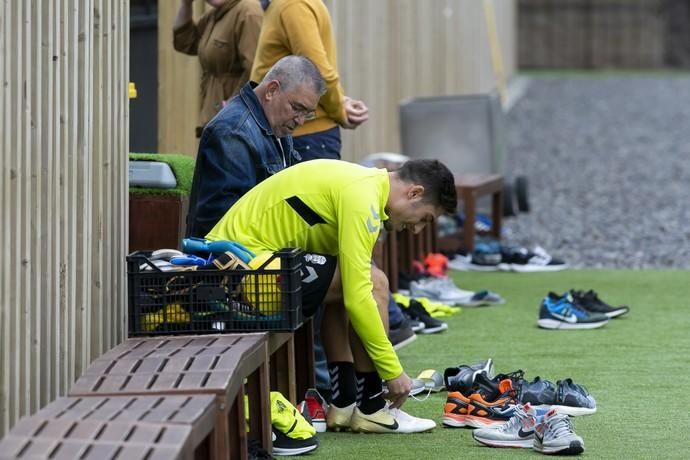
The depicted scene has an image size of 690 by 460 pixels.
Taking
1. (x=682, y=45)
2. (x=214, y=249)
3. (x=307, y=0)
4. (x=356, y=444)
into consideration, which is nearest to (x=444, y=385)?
(x=356, y=444)

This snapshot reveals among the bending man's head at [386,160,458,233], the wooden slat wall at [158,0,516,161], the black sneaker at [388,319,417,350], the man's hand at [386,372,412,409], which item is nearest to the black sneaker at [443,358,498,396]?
the man's hand at [386,372,412,409]

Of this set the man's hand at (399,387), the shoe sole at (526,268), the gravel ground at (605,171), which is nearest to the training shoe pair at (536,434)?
the man's hand at (399,387)

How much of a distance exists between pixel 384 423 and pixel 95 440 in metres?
1.88

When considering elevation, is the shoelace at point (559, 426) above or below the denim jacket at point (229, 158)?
below

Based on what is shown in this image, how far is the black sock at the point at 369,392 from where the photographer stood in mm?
5277

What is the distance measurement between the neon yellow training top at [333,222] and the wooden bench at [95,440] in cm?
145

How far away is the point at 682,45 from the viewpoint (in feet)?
131

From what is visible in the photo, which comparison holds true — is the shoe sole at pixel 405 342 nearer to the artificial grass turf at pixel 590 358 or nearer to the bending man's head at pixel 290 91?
the artificial grass turf at pixel 590 358

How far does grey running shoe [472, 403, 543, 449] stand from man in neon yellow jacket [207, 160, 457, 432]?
0.27m

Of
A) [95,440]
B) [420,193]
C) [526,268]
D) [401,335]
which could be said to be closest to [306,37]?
[401,335]

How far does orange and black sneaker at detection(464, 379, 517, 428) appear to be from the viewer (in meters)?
5.36

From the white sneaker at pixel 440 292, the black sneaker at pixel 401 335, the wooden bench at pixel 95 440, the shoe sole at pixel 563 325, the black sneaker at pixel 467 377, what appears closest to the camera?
the wooden bench at pixel 95 440

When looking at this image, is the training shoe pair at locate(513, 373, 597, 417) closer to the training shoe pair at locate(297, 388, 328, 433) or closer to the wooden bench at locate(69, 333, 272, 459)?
the training shoe pair at locate(297, 388, 328, 433)

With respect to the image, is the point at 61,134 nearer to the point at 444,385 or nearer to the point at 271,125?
the point at 271,125
